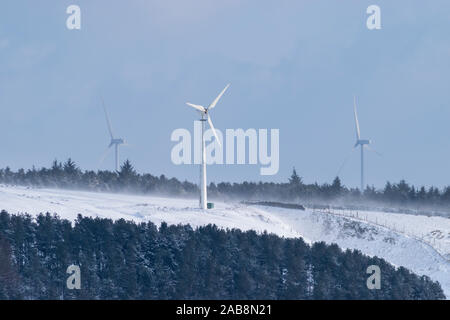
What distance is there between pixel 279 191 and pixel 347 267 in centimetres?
7823

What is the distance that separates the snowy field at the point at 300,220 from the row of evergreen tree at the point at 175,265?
774 centimetres

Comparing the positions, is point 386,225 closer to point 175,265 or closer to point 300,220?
point 300,220

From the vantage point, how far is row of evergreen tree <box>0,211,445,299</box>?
104125mm

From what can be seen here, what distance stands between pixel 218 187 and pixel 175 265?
85.9 metres

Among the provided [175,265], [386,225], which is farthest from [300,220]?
[175,265]

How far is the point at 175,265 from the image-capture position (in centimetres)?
11031

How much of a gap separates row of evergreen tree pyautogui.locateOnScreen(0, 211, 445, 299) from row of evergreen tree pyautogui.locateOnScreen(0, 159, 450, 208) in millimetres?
62633

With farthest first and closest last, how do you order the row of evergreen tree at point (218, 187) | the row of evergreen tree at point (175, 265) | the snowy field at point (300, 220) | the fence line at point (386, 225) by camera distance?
the row of evergreen tree at point (218, 187) → the fence line at point (386, 225) → the snowy field at point (300, 220) → the row of evergreen tree at point (175, 265)

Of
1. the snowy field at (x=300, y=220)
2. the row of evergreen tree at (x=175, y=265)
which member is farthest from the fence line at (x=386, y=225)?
the row of evergreen tree at (x=175, y=265)

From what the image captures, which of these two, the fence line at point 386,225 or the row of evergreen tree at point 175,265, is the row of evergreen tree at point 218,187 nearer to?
the fence line at point 386,225

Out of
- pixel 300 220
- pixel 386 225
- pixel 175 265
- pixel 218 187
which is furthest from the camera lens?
pixel 218 187

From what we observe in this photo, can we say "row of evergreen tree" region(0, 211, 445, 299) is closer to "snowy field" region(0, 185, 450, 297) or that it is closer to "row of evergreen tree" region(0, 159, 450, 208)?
"snowy field" region(0, 185, 450, 297)

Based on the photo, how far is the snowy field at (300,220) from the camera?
124625 millimetres
